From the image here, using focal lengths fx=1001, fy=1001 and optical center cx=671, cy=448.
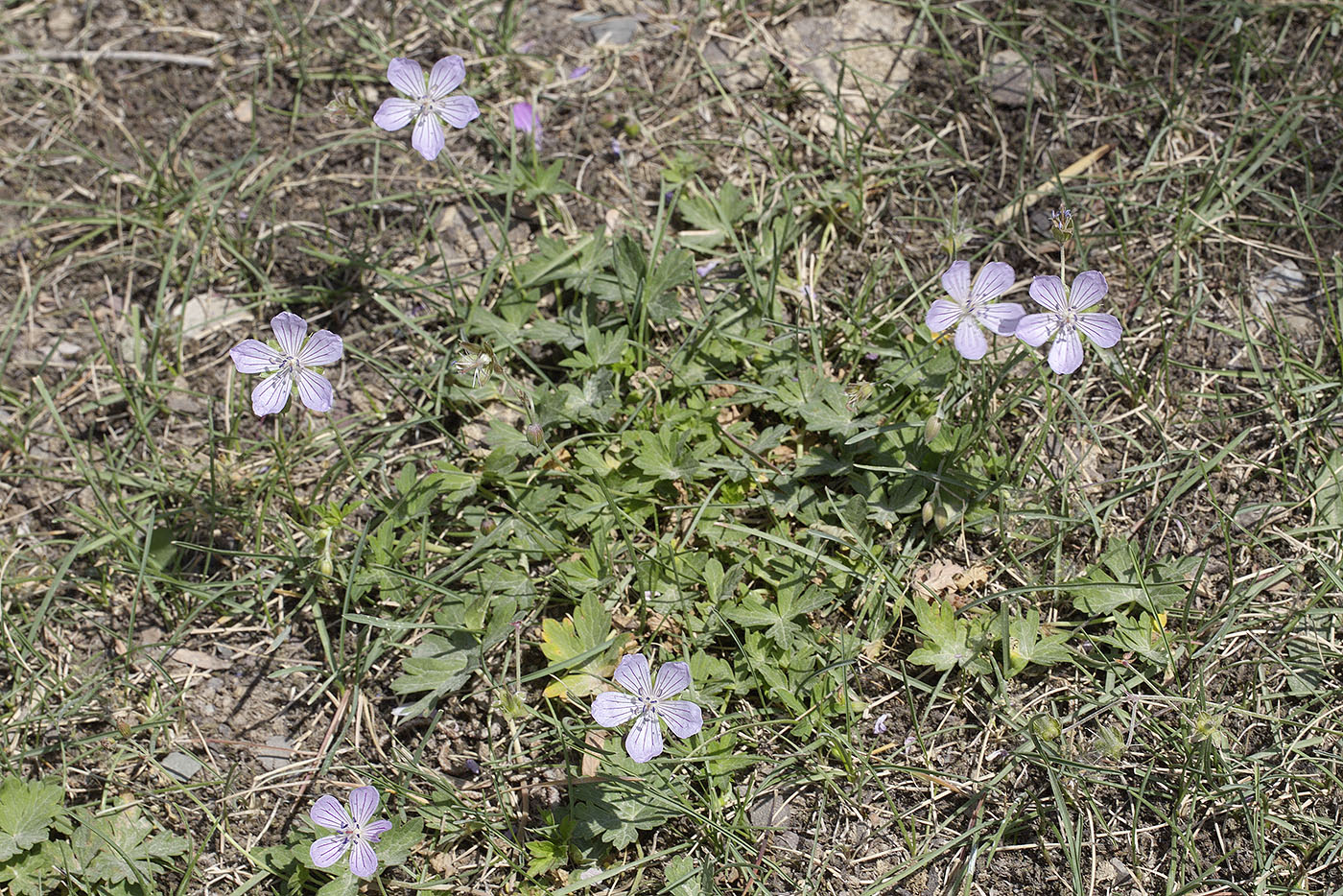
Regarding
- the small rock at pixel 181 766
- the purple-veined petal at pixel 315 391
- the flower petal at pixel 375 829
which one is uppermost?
the purple-veined petal at pixel 315 391

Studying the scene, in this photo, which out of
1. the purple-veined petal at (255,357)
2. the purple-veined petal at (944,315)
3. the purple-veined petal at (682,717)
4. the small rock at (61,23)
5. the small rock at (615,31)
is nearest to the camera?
the purple-veined petal at (682,717)

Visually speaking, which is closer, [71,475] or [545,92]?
[71,475]

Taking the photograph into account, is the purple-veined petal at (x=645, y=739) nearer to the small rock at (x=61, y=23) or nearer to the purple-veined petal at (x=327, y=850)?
the purple-veined petal at (x=327, y=850)

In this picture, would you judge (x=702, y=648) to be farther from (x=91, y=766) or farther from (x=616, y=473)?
(x=91, y=766)

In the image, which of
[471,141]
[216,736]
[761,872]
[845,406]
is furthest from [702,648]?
[471,141]

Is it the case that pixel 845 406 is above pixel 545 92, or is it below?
below

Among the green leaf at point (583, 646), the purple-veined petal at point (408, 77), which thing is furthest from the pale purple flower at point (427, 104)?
the green leaf at point (583, 646)

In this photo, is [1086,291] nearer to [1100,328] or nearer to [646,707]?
[1100,328]

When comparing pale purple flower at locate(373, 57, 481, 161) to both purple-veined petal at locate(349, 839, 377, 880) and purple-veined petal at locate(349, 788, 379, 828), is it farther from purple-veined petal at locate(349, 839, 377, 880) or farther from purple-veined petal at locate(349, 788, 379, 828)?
purple-veined petal at locate(349, 839, 377, 880)
